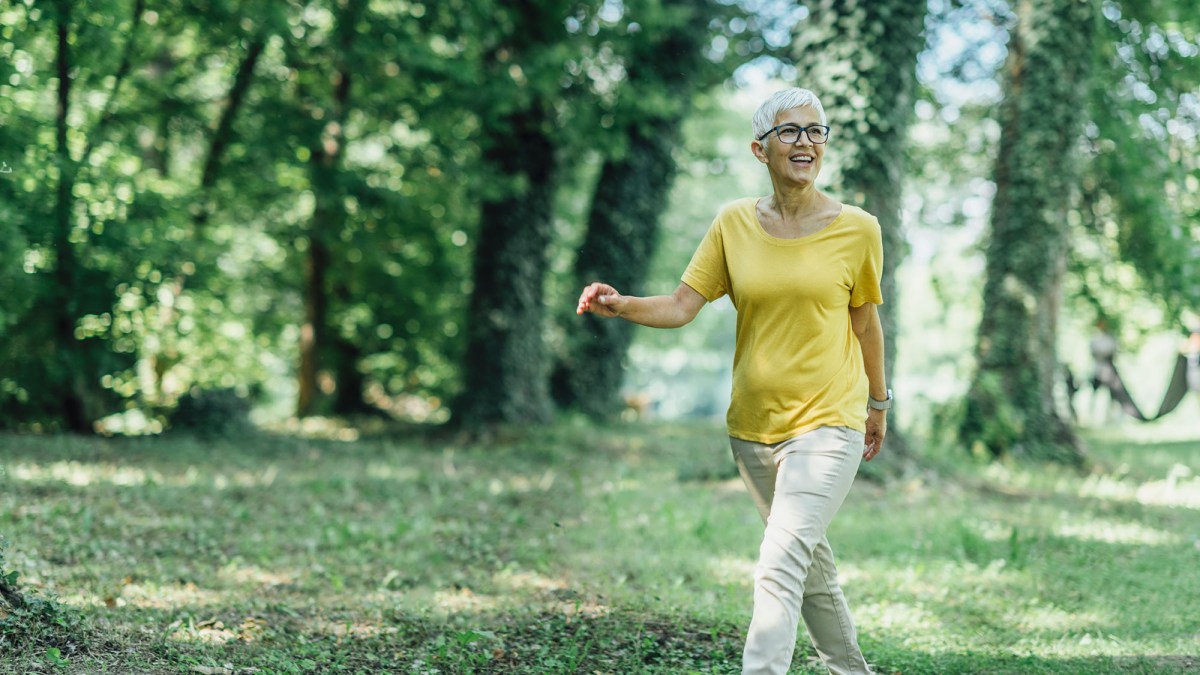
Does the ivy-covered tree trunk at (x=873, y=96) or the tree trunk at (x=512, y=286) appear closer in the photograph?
the ivy-covered tree trunk at (x=873, y=96)

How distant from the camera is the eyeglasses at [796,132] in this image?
3771mm

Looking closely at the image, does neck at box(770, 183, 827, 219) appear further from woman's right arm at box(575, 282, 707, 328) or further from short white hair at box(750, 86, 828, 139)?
woman's right arm at box(575, 282, 707, 328)

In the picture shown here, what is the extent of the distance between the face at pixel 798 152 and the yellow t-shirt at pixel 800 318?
0.64 feet

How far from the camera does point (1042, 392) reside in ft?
41.7

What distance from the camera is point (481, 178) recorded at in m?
13.7

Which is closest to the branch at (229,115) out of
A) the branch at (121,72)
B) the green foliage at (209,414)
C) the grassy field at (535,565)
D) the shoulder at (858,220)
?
the branch at (121,72)

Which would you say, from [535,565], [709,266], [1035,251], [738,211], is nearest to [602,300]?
[709,266]

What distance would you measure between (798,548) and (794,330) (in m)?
0.77

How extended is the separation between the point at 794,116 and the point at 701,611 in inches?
117

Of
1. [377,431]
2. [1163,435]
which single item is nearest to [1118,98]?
[1163,435]

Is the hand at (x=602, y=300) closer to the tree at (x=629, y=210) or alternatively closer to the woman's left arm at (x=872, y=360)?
the woman's left arm at (x=872, y=360)

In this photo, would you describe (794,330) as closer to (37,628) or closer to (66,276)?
(37,628)

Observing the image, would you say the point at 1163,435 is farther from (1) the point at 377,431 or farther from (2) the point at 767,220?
(2) the point at 767,220

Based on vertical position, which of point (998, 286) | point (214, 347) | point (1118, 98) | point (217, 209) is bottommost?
point (214, 347)
